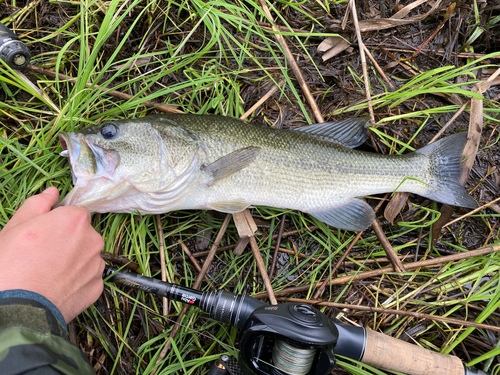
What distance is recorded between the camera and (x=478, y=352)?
8.90ft

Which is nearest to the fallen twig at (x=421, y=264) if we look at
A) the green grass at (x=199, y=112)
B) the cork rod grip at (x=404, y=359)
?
the green grass at (x=199, y=112)

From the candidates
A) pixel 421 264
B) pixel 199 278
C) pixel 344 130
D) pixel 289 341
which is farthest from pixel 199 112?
pixel 421 264

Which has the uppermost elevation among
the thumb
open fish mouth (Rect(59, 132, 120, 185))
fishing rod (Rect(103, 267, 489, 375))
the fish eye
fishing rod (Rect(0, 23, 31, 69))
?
fishing rod (Rect(0, 23, 31, 69))

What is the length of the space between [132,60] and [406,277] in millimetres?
3053

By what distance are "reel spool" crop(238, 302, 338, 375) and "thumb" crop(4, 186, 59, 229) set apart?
5.10 ft

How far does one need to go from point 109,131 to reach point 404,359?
2633mm

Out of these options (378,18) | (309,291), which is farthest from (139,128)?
(378,18)

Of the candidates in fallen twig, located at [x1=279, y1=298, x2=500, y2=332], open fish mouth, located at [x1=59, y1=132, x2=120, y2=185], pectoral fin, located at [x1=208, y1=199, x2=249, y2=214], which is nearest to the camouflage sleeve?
open fish mouth, located at [x1=59, y1=132, x2=120, y2=185]

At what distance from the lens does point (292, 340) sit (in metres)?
1.76

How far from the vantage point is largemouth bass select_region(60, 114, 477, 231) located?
7.35 feet

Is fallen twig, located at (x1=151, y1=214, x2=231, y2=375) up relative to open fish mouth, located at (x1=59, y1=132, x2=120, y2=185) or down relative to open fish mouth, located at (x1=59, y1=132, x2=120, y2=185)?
down

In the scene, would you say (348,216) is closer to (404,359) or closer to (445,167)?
(445,167)

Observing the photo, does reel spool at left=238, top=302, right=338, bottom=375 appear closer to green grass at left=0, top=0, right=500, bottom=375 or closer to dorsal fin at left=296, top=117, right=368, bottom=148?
green grass at left=0, top=0, right=500, bottom=375

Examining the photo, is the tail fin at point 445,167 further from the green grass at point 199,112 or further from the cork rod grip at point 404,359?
the cork rod grip at point 404,359
